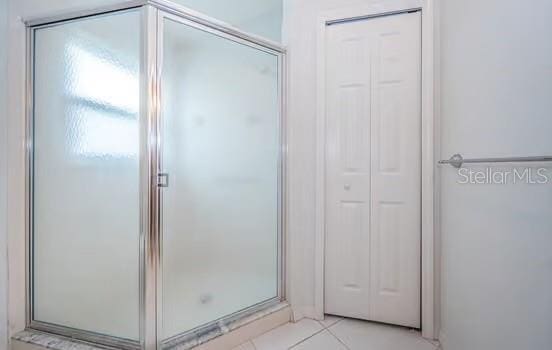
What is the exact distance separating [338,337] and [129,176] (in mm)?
1431

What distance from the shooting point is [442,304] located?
2.02 meters

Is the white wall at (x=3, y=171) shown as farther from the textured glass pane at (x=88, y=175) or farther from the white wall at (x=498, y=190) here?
the white wall at (x=498, y=190)

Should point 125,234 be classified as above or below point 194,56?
below

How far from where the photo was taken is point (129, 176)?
1.73m

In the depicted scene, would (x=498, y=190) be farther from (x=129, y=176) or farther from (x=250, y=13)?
(x=250, y=13)

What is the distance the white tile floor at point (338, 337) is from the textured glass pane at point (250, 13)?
6.17 ft

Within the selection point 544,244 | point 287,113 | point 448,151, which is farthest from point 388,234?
point 544,244

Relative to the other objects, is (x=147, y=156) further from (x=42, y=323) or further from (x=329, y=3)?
(x=329, y=3)

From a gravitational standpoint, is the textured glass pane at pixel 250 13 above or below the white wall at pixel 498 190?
above

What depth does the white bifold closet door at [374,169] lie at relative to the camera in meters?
2.20

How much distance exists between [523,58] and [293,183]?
4.80 ft

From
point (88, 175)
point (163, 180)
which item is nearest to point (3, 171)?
point (88, 175)

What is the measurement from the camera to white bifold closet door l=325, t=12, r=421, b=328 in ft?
7.21

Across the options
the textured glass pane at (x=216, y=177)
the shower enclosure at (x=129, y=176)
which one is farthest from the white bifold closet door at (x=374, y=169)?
the shower enclosure at (x=129, y=176)
